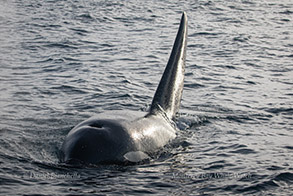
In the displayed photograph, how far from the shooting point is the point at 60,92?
15.0 meters

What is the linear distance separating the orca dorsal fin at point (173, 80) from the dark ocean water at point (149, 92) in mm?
646

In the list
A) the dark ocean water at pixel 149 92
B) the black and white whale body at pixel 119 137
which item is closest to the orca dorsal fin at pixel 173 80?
the black and white whale body at pixel 119 137

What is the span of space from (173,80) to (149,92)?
4.28 m

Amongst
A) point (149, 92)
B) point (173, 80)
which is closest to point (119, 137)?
point (173, 80)

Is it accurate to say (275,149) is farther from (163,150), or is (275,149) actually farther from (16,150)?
(16,150)

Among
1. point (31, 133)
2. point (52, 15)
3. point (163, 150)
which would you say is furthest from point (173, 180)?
point (52, 15)

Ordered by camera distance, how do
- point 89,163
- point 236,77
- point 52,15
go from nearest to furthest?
point 89,163 → point 236,77 → point 52,15

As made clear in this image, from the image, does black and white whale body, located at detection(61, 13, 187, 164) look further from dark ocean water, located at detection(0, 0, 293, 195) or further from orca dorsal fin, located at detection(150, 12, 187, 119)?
dark ocean water, located at detection(0, 0, 293, 195)

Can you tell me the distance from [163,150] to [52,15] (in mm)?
21226

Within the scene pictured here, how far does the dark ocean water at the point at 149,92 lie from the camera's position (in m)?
8.46

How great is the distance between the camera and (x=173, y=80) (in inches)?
435

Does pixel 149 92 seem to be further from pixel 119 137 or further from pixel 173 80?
pixel 119 137

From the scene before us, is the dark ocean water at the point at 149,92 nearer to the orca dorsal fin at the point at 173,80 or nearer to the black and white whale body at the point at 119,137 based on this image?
the black and white whale body at the point at 119,137

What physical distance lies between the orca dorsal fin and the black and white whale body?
0.05 meters
